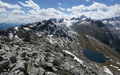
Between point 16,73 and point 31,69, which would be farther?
point 31,69

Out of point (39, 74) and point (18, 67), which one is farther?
point (39, 74)

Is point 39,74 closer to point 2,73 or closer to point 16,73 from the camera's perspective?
point 16,73

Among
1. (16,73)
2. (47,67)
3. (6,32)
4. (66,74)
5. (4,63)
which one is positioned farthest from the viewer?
(6,32)

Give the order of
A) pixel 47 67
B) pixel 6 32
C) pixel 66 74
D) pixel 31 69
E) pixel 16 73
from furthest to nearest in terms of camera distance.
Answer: pixel 6 32 < pixel 66 74 < pixel 47 67 < pixel 31 69 < pixel 16 73

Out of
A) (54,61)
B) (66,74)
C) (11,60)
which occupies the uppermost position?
(11,60)

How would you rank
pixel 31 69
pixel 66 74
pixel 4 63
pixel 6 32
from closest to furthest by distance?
pixel 4 63 < pixel 31 69 < pixel 66 74 < pixel 6 32

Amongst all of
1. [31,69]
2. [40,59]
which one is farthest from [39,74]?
[40,59]

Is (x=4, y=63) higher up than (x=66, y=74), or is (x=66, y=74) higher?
Result: (x=4, y=63)

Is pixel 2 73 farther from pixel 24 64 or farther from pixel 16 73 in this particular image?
pixel 24 64

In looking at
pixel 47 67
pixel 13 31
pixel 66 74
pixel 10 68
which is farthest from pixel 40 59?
pixel 13 31
